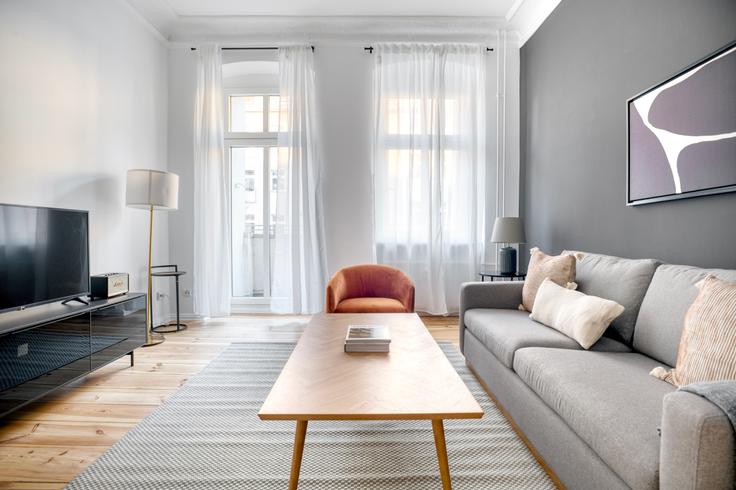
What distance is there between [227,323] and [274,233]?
1.14 m

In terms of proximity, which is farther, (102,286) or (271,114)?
(271,114)

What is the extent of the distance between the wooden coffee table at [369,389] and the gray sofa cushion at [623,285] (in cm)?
98

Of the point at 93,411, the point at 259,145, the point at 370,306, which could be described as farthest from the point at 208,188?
the point at 93,411

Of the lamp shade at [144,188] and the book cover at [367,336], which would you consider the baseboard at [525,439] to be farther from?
the lamp shade at [144,188]

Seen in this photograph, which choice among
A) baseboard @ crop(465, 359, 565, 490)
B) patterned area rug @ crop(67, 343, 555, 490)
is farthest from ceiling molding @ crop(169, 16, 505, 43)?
patterned area rug @ crop(67, 343, 555, 490)

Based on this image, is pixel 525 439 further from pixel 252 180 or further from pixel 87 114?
pixel 252 180

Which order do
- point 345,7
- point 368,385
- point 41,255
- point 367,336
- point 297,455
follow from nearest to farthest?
point 297,455, point 368,385, point 367,336, point 41,255, point 345,7

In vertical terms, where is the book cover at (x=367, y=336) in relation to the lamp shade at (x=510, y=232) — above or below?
below

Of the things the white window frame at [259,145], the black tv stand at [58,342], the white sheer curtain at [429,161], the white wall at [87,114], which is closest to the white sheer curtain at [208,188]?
the white window frame at [259,145]

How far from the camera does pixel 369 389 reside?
1504 millimetres

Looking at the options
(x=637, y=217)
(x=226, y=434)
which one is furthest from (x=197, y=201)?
(x=637, y=217)

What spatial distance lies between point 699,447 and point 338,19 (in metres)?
4.62

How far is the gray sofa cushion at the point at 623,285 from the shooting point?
2006 mm

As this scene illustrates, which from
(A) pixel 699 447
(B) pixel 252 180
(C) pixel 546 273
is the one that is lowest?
(A) pixel 699 447
